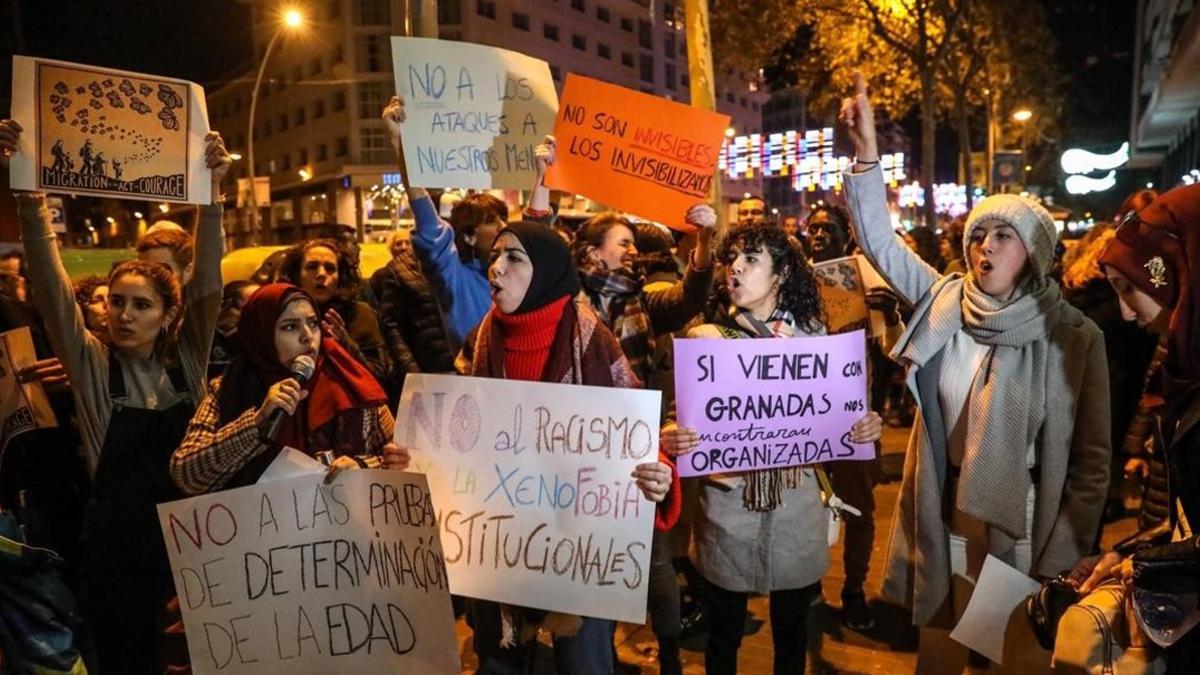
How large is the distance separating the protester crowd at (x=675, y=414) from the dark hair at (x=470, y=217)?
71 cm

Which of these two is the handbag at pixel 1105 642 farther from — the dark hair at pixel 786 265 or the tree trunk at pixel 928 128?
the tree trunk at pixel 928 128

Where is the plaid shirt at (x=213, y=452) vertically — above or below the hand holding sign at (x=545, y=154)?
below

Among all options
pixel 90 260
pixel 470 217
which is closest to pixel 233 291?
pixel 470 217

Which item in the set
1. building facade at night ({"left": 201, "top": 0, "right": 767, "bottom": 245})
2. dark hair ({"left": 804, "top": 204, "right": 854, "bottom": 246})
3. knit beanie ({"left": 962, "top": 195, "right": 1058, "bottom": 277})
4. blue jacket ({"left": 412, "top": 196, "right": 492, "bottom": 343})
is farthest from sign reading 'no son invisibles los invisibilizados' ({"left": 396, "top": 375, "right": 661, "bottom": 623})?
building facade at night ({"left": 201, "top": 0, "right": 767, "bottom": 245})

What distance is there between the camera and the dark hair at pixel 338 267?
456 cm

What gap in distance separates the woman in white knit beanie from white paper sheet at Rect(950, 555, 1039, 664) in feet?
0.36

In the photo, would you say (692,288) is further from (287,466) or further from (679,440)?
(287,466)

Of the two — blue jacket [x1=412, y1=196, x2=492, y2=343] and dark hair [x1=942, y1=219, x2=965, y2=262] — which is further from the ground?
dark hair [x1=942, y1=219, x2=965, y2=262]

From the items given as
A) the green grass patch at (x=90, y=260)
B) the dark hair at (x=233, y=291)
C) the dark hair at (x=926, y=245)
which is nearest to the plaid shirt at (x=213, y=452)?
the dark hair at (x=233, y=291)

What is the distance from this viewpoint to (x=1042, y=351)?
2.73 meters

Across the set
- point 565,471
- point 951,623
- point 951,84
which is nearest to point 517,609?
point 565,471

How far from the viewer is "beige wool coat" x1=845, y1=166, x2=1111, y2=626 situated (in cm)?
267

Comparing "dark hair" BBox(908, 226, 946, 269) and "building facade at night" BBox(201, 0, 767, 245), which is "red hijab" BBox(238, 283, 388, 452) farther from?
"building facade at night" BBox(201, 0, 767, 245)

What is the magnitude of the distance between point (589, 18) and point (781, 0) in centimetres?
3528
